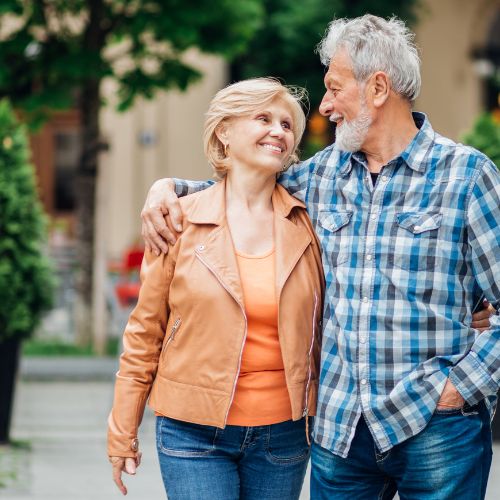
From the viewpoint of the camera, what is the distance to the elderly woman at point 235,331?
344cm

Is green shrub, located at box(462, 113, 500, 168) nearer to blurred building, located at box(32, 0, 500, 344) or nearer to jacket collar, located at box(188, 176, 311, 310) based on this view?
jacket collar, located at box(188, 176, 311, 310)

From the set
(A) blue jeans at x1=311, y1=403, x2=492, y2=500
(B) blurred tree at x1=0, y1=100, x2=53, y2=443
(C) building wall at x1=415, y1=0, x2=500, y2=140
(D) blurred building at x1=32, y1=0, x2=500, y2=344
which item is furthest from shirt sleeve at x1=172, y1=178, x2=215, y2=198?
(C) building wall at x1=415, y1=0, x2=500, y2=140

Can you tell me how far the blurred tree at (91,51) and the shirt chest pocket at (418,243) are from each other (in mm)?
8213

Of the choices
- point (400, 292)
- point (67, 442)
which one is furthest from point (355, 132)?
point (67, 442)

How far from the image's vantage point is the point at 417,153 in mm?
3367

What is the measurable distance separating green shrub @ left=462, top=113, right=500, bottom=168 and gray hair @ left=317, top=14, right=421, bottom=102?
433 centimetres

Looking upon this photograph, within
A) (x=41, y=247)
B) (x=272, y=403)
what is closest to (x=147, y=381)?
(x=272, y=403)

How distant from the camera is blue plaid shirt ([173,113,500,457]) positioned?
3.25 meters

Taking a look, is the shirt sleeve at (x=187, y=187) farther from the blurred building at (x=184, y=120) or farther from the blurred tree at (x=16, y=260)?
the blurred building at (x=184, y=120)

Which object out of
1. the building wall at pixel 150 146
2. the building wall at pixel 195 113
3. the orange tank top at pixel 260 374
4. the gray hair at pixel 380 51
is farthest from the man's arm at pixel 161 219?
the building wall at pixel 150 146

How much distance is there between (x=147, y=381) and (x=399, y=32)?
1.30 m

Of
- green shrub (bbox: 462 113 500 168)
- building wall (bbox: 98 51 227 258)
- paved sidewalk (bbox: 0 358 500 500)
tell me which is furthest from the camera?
building wall (bbox: 98 51 227 258)

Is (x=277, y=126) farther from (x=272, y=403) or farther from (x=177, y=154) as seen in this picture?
(x=177, y=154)

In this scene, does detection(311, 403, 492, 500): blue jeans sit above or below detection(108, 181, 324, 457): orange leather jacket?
below
